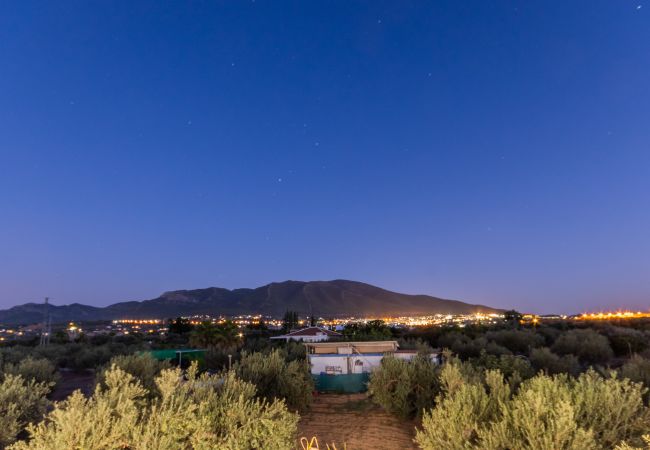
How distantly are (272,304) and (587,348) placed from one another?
118 m

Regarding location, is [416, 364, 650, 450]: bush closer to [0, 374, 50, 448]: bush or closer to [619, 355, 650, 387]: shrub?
[619, 355, 650, 387]: shrub

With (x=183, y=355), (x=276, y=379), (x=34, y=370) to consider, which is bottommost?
(x=183, y=355)

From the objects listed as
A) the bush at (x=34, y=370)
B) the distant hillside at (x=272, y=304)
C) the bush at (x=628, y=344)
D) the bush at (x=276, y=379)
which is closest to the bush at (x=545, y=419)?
the bush at (x=276, y=379)

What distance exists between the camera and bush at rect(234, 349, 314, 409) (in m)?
13.6

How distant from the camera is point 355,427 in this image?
41.1 feet

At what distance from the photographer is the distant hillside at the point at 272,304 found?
12862cm

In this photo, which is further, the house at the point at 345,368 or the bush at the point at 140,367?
the house at the point at 345,368

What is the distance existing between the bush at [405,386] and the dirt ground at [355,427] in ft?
1.40

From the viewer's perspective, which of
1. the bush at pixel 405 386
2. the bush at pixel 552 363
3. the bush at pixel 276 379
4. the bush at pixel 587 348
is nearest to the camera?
the bush at pixel 405 386

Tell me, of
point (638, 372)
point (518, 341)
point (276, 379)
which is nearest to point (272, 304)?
point (518, 341)

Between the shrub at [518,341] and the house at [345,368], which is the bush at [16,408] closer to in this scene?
the house at [345,368]

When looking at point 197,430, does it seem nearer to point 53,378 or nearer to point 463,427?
point 463,427

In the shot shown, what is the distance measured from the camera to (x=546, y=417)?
693cm

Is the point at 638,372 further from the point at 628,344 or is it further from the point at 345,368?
the point at 628,344
